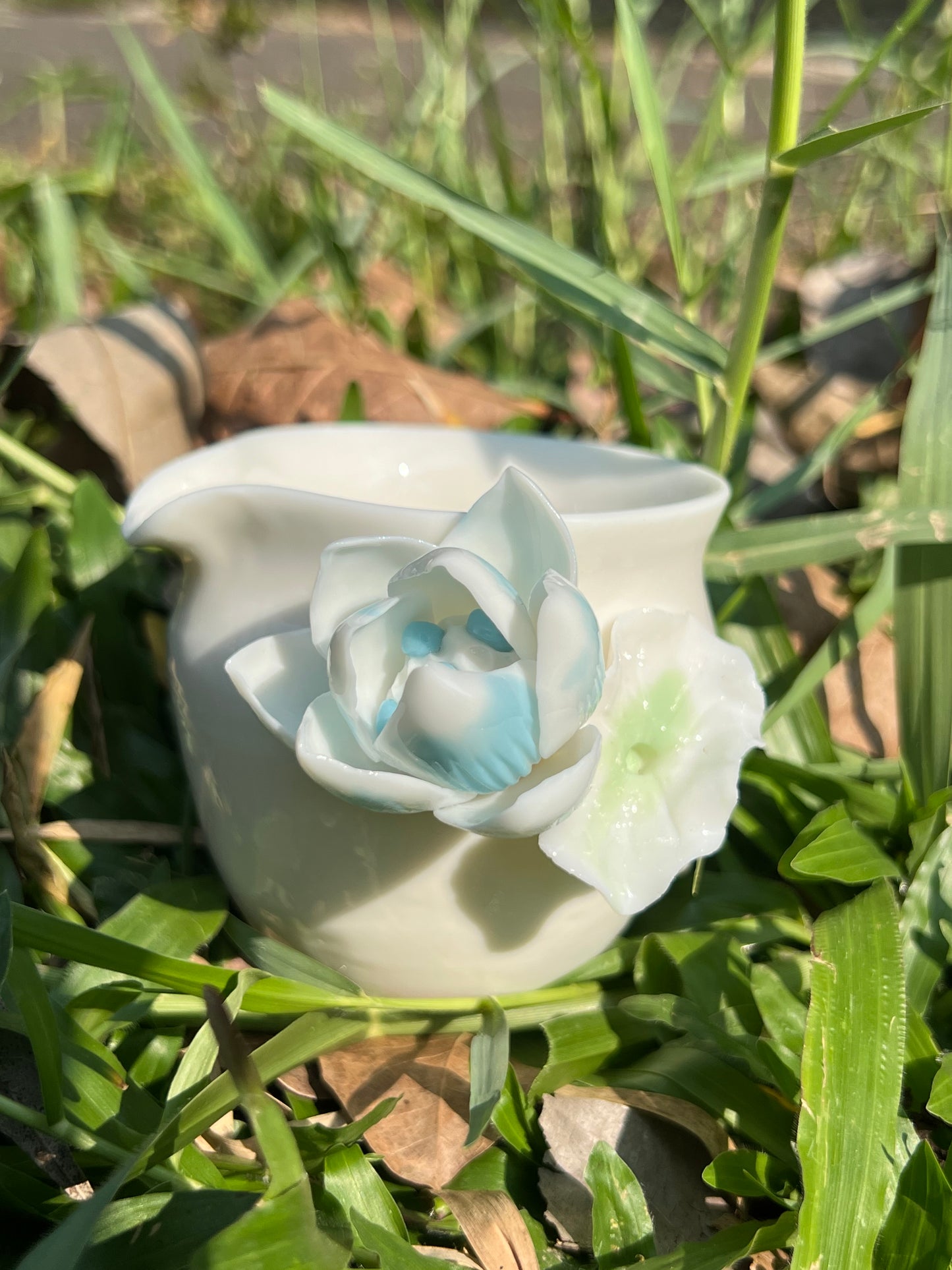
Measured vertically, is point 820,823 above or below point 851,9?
below

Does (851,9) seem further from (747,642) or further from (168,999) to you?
(168,999)

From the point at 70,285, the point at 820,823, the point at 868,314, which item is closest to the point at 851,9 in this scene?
the point at 868,314

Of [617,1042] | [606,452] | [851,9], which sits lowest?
[617,1042]

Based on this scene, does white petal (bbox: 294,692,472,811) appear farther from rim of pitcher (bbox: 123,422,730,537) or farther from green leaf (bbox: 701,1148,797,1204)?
green leaf (bbox: 701,1148,797,1204)

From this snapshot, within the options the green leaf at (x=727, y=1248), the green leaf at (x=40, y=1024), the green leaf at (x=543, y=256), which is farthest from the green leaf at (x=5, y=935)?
the green leaf at (x=543, y=256)

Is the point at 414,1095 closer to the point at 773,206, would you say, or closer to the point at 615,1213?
the point at 615,1213

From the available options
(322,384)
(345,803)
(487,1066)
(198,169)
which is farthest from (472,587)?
(198,169)

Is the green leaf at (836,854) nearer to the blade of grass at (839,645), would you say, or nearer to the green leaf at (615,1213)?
the blade of grass at (839,645)
